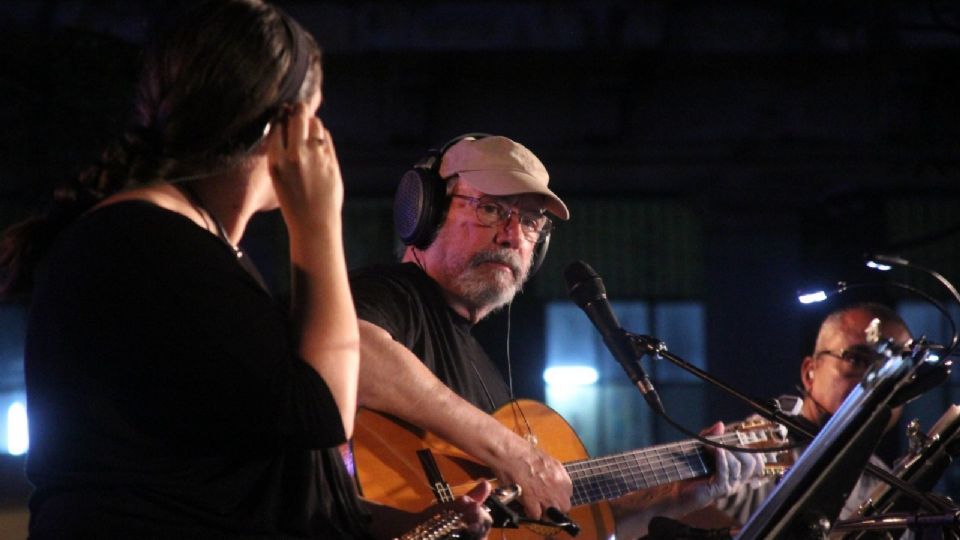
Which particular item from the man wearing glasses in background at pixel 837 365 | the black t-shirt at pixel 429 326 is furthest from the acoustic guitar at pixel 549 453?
the man wearing glasses in background at pixel 837 365

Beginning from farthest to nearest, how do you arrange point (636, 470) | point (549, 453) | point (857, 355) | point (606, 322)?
point (857, 355)
point (636, 470)
point (549, 453)
point (606, 322)

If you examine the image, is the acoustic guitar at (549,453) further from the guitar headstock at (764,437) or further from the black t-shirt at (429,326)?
the black t-shirt at (429,326)

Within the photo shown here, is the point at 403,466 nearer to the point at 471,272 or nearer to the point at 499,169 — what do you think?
the point at 471,272

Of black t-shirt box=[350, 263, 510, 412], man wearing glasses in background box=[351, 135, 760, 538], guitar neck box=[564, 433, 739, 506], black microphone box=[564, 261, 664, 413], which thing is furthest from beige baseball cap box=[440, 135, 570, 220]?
guitar neck box=[564, 433, 739, 506]

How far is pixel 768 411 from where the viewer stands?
3.28 metres

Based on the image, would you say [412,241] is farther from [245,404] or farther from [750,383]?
[750,383]

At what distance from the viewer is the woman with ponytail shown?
6.61 feet

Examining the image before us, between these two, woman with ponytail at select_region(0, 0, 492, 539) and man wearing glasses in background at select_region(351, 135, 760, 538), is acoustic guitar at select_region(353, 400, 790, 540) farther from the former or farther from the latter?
woman with ponytail at select_region(0, 0, 492, 539)

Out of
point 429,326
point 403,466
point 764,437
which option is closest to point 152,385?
point 403,466

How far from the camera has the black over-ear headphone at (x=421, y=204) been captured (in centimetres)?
412

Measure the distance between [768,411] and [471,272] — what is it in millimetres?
1110

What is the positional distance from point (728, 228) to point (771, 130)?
84 centimetres

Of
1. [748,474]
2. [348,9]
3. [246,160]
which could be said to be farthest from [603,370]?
[246,160]

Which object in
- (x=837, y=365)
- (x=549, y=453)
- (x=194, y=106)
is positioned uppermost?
(x=194, y=106)
